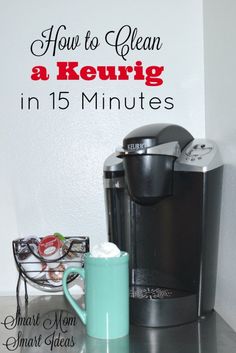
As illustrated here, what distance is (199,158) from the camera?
0.88 m

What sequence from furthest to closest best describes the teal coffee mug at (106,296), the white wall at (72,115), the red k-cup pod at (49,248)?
the white wall at (72,115)
the red k-cup pod at (49,248)
the teal coffee mug at (106,296)

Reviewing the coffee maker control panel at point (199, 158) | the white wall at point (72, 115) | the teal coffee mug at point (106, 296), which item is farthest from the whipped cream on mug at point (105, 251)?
the white wall at point (72, 115)

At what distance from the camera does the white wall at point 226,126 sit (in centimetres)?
86

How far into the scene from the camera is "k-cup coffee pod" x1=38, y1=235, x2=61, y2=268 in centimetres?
103

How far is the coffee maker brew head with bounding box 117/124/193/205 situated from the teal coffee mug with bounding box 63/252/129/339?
129mm

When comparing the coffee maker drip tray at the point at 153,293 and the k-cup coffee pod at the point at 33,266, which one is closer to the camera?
the coffee maker drip tray at the point at 153,293

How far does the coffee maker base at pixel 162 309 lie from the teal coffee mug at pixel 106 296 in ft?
0.13

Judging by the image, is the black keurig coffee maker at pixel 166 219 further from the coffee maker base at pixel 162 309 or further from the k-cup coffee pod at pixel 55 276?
the k-cup coffee pod at pixel 55 276

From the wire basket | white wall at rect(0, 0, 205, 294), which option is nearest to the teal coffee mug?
the wire basket

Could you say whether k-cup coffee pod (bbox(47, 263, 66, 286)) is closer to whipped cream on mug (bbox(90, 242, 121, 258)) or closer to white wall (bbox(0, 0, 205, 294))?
white wall (bbox(0, 0, 205, 294))

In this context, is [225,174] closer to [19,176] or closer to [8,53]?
[19,176]

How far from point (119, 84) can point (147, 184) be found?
0.39 metres

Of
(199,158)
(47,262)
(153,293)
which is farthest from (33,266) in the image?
(199,158)

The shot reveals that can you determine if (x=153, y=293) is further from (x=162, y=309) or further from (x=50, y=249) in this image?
(x=50, y=249)
